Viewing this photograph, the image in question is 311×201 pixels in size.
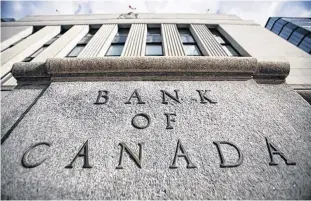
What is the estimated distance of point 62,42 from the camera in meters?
6.91

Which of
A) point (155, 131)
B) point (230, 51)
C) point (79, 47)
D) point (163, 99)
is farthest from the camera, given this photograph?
point (79, 47)

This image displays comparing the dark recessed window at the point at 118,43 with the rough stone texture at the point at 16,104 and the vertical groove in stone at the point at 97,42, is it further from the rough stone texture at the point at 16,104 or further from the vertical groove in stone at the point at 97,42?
the rough stone texture at the point at 16,104

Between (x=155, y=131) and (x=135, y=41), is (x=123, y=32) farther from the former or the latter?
(x=155, y=131)

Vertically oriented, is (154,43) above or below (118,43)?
above

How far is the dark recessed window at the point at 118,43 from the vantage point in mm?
6848

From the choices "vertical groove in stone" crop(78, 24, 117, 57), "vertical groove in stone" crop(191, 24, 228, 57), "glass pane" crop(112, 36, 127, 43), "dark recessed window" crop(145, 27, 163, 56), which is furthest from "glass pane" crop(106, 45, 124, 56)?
"vertical groove in stone" crop(191, 24, 228, 57)

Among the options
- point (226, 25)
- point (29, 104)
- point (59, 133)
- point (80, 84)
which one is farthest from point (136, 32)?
point (59, 133)

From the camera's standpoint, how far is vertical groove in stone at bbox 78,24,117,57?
588cm

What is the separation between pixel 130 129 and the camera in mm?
2680

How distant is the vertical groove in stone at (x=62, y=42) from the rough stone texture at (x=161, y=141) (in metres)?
3.34

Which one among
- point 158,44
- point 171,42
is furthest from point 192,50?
point 158,44

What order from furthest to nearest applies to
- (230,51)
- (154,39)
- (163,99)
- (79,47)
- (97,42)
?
(154,39)
(79,47)
(230,51)
(97,42)
(163,99)

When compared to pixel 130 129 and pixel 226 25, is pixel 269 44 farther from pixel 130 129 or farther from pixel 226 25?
pixel 130 129

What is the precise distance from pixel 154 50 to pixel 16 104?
197 inches
